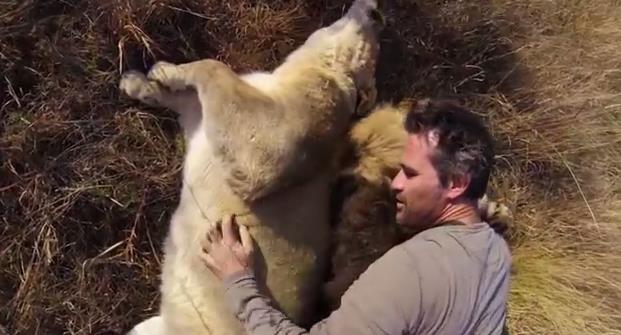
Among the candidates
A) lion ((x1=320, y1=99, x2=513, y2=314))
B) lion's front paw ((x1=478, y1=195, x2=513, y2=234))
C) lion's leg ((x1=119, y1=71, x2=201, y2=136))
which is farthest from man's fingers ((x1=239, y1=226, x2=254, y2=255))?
lion's front paw ((x1=478, y1=195, x2=513, y2=234))

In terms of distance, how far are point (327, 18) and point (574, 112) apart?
1.63 meters

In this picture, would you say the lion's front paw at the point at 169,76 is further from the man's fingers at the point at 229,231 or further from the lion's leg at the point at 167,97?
the man's fingers at the point at 229,231

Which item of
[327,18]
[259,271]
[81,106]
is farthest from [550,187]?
[81,106]

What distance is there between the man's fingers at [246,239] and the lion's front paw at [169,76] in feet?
2.33

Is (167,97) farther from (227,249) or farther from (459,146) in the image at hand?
(459,146)

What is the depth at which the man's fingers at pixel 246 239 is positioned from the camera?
4184 mm

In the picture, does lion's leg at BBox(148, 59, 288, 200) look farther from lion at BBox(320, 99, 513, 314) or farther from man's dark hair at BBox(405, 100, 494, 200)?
man's dark hair at BBox(405, 100, 494, 200)

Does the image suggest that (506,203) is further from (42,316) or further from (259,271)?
(42,316)

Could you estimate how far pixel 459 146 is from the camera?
12.0ft

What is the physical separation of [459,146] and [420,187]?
21cm

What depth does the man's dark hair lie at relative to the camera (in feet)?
11.9

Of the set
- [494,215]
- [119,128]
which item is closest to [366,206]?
[494,215]

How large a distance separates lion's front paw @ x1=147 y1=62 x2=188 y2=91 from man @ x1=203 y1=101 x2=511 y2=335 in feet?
3.53

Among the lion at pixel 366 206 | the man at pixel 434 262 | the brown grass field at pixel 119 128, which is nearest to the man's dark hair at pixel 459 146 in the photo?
the man at pixel 434 262
